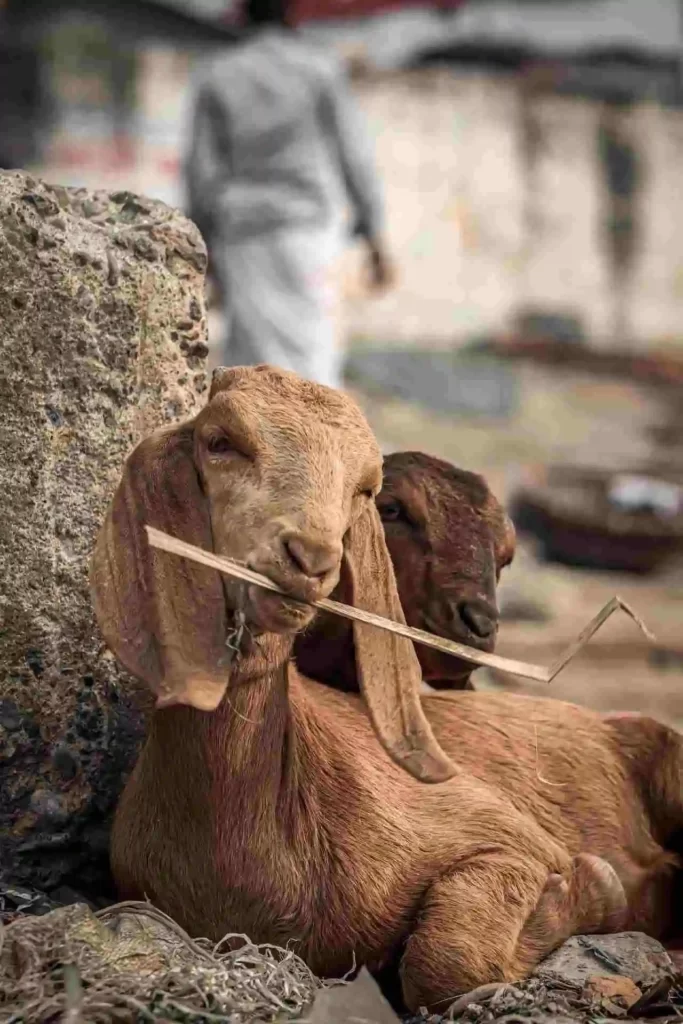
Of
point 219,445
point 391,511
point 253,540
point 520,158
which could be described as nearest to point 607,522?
point 520,158

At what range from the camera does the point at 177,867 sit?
2.99 meters

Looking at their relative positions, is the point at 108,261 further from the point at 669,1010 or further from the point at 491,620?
the point at 669,1010

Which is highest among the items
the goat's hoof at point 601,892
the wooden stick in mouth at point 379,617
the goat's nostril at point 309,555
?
the goat's nostril at point 309,555

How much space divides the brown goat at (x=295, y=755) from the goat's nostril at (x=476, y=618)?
289 mm

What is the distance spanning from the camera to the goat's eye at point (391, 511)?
3475 millimetres

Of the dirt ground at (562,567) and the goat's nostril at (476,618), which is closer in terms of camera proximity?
the goat's nostril at (476,618)

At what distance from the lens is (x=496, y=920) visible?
3.04 meters

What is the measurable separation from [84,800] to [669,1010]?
130 cm

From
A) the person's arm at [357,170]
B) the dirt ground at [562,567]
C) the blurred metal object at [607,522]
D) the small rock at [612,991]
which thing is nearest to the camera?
the small rock at [612,991]

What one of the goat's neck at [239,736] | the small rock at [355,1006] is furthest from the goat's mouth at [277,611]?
the small rock at [355,1006]

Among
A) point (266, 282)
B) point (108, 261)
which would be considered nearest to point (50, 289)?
point (108, 261)

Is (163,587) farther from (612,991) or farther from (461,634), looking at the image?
(612,991)

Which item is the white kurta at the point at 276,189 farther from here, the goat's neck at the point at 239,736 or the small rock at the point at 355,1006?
the small rock at the point at 355,1006

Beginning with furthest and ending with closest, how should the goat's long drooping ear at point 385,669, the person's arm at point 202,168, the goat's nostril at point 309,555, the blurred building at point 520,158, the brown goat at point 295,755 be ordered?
1. the blurred building at point 520,158
2. the person's arm at point 202,168
3. the goat's long drooping ear at point 385,669
4. the brown goat at point 295,755
5. the goat's nostril at point 309,555
